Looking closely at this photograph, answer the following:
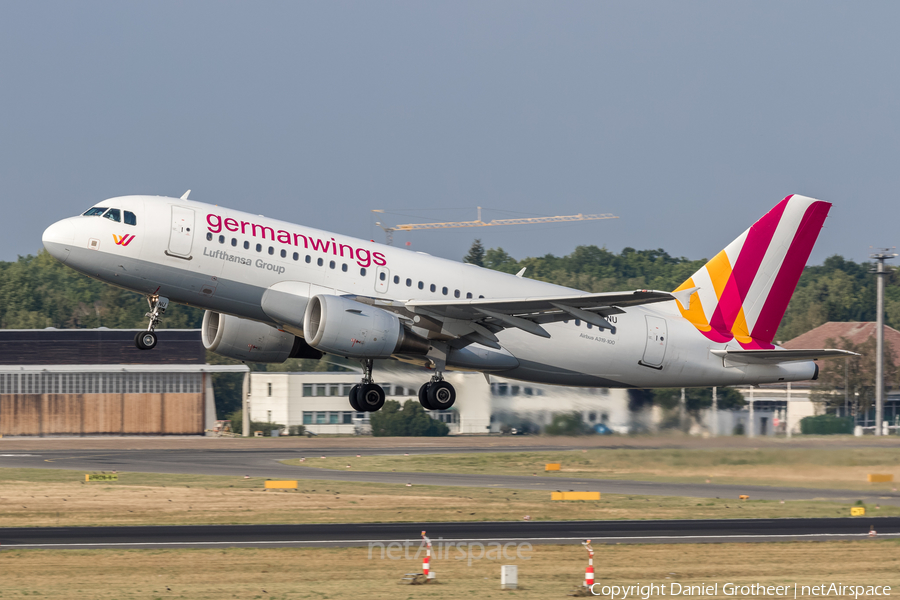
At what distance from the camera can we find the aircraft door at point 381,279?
110 feet

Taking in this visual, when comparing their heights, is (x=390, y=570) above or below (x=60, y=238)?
below

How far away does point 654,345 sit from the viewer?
124 ft

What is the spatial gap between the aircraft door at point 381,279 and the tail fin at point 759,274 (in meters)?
12.3

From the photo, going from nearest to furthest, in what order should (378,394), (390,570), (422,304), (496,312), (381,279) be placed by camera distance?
(390,570)
(422,304)
(496,312)
(381,279)
(378,394)

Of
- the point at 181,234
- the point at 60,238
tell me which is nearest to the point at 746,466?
the point at 181,234

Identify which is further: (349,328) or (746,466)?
(746,466)

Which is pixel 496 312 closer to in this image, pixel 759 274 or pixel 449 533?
pixel 449 533

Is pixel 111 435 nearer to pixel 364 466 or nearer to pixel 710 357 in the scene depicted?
pixel 364 466

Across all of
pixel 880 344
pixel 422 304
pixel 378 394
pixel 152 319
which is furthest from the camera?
pixel 880 344

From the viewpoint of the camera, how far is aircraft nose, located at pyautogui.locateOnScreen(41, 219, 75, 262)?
31.1 m

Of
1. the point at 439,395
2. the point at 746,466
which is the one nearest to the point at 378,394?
the point at 439,395

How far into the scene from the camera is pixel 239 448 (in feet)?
250

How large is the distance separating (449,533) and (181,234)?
45.6 ft

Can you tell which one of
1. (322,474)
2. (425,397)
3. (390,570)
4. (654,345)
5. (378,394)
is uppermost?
(654,345)
